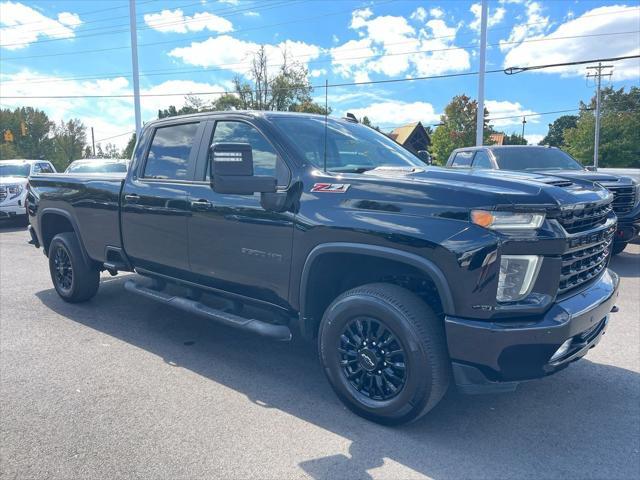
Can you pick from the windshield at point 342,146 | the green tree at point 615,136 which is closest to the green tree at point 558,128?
the green tree at point 615,136

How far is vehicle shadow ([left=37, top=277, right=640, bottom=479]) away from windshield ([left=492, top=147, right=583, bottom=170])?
A: 4.87m

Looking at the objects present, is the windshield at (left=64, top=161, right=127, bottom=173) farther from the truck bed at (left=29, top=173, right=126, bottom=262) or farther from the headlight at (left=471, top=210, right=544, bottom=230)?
the headlight at (left=471, top=210, right=544, bottom=230)

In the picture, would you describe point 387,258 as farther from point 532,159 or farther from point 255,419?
point 532,159

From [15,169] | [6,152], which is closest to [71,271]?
[15,169]

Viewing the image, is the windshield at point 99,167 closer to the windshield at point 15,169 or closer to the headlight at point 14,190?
the headlight at point 14,190

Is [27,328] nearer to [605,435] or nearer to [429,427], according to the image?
[429,427]

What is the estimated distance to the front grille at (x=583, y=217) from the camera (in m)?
2.85

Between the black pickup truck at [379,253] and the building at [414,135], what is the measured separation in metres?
54.0

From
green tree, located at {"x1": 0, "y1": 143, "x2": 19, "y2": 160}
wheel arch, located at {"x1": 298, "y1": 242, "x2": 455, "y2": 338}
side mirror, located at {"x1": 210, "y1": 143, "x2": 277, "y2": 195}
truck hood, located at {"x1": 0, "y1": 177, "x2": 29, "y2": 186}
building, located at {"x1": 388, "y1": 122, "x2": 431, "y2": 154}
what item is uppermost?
building, located at {"x1": 388, "y1": 122, "x2": 431, "y2": 154}

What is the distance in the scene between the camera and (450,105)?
5244cm

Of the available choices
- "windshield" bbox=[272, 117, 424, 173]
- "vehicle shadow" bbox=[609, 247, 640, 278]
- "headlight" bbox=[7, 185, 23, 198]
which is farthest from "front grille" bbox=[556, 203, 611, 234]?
"headlight" bbox=[7, 185, 23, 198]

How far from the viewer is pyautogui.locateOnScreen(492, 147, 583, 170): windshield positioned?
8.38 meters

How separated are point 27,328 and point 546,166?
304 inches

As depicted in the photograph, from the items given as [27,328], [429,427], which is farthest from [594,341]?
[27,328]
